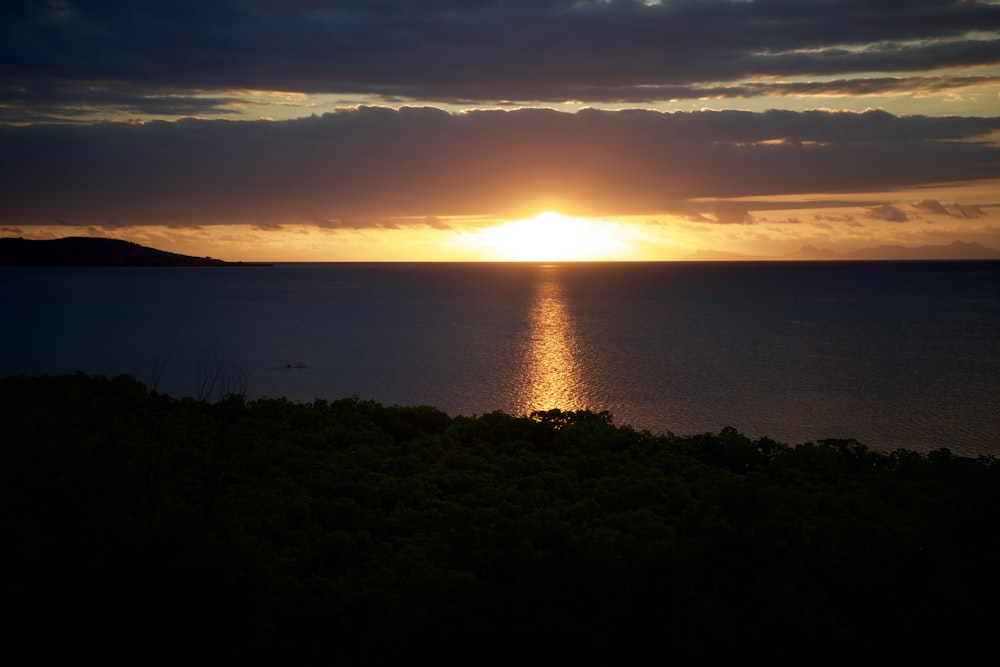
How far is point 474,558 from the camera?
12727mm

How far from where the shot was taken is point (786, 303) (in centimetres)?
14800

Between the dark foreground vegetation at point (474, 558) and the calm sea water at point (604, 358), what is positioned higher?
the dark foreground vegetation at point (474, 558)

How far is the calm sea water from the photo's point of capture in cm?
4669

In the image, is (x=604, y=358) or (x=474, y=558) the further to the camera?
(x=604, y=358)

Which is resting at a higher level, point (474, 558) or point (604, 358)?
point (474, 558)

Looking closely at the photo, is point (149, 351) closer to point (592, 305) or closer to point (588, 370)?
point (588, 370)

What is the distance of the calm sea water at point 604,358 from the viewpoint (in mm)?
46688

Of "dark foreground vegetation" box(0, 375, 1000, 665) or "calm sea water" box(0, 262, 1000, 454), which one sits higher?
"dark foreground vegetation" box(0, 375, 1000, 665)

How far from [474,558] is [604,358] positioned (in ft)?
194

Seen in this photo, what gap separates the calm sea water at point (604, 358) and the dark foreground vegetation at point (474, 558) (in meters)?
5.13

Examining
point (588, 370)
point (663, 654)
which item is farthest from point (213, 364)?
point (663, 654)

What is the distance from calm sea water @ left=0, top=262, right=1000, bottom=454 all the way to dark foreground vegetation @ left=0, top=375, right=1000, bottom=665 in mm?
5129

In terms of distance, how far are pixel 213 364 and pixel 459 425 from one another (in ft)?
163

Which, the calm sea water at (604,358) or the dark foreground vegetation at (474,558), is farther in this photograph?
the calm sea water at (604,358)
